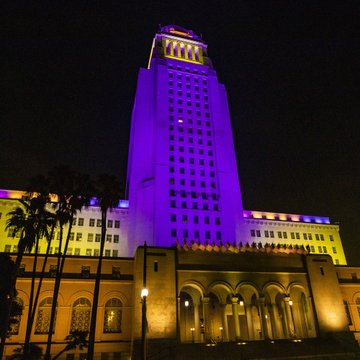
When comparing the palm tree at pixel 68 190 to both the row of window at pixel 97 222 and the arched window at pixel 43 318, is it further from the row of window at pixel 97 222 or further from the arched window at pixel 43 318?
the row of window at pixel 97 222

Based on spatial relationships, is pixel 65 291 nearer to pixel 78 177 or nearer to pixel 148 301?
pixel 148 301

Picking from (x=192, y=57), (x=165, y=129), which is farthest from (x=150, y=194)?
(x=192, y=57)

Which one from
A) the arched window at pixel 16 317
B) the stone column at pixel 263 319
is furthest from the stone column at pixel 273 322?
the arched window at pixel 16 317

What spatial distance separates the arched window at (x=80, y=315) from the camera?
3794 centimetres

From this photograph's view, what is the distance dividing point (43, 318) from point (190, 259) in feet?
62.1

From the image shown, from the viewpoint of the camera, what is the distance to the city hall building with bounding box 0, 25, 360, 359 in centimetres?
3775

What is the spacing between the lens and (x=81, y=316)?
38344 mm

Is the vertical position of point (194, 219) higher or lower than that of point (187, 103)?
lower

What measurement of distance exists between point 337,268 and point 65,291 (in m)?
41.0

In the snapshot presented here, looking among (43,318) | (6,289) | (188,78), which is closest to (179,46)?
(188,78)

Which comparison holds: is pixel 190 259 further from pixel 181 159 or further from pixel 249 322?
pixel 181 159

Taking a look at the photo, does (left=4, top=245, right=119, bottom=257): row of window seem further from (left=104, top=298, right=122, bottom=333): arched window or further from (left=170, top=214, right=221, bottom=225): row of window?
(left=104, top=298, right=122, bottom=333): arched window

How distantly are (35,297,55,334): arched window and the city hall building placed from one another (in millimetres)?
118

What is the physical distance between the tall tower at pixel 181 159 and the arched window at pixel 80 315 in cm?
2378
